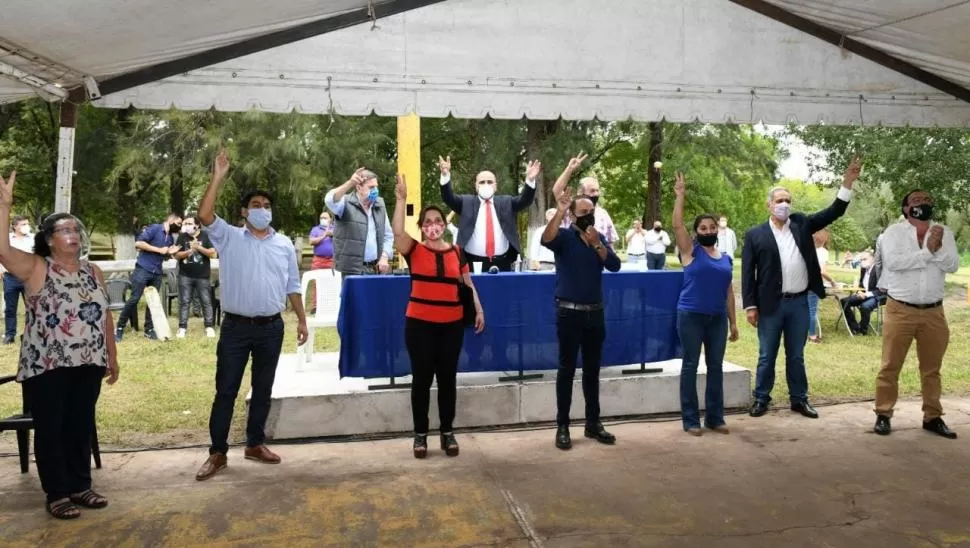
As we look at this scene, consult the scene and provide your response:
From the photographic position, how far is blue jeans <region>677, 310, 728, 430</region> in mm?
5438

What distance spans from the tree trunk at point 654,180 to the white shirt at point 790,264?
13578 mm

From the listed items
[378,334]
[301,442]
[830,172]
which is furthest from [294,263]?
[830,172]

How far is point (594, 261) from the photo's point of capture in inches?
199

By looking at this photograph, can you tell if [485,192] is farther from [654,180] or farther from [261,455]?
[654,180]

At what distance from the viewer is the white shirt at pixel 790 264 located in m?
5.82

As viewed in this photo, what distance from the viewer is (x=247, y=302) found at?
180 inches

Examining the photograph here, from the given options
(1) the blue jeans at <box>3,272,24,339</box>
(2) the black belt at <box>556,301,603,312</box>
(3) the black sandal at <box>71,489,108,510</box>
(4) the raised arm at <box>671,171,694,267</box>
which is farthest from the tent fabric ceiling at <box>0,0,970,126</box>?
(1) the blue jeans at <box>3,272,24,339</box>

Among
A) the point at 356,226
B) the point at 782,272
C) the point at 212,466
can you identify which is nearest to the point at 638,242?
the point at 782,272

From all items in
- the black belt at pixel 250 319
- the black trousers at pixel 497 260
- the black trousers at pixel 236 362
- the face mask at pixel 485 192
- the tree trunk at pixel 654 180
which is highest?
the tree trunk at pixel 654 180

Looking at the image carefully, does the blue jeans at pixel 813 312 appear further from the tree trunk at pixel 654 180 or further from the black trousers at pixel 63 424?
the tree trunk at pixel 654 180

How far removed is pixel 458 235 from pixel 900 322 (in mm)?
3331

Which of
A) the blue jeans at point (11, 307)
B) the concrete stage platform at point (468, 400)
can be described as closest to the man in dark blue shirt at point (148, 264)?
the blue jeans at point (11, 307)

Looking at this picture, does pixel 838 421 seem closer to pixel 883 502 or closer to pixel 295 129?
pixel 883 502

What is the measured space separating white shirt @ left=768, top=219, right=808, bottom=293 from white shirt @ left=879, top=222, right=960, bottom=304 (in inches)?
23.7
